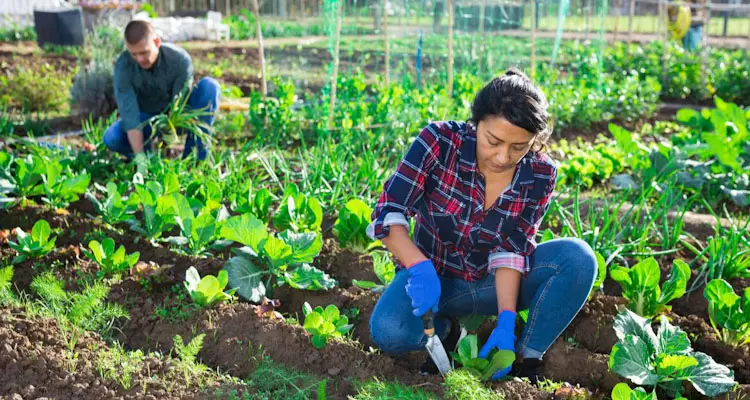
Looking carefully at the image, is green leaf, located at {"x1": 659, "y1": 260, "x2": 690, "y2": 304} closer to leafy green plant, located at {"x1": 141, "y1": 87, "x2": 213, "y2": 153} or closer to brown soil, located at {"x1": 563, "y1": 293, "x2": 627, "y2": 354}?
brown soil, located at {"x1": 563, "y1": 293, "x2": 627, "y2": 354}

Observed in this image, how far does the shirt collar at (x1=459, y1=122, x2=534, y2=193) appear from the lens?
7.61 feet

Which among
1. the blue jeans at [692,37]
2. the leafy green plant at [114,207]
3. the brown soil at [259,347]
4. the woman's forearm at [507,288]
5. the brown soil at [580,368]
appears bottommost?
the brown soil at [580,368]

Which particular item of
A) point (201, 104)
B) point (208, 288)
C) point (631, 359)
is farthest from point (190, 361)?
point (201, 104)

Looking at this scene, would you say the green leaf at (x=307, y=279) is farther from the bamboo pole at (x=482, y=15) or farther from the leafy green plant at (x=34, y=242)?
the bamboo pole at (x=482, y=15)

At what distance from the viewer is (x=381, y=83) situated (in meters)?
5.81

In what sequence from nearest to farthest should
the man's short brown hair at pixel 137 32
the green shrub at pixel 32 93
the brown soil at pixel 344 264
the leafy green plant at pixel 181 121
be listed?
the brown soil at pixel 344 264 → the man's short brown hair at pixel 137 32 → the leafy green plant at pixel 181 121 → the green shrub at pixel 32 93

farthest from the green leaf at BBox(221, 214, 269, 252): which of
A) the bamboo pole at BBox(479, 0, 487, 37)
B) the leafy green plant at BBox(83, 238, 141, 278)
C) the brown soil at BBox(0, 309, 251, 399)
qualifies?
the bamboo pole at BBox(479, 0, 487, 37)

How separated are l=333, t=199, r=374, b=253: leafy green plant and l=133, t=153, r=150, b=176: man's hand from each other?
111 cm

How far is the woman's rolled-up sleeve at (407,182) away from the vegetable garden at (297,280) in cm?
32

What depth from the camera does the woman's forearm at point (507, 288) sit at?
Answer: 2355 millimetres

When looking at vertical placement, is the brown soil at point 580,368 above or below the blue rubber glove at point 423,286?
below

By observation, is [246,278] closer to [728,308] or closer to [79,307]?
[79,307]

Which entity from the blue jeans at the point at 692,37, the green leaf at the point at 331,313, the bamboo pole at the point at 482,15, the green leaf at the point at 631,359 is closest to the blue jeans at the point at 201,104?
the green leaf at the point at 331,313

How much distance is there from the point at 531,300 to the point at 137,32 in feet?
8.11
